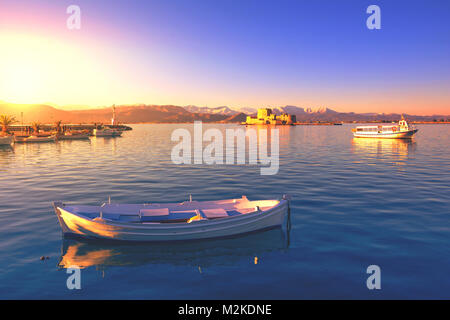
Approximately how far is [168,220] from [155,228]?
1794 millimetres

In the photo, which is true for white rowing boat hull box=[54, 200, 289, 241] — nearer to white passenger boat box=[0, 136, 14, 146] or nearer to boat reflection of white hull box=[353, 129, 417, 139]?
white passenger boat box=[0, 136, 14, 146]

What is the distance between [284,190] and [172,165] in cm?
2089

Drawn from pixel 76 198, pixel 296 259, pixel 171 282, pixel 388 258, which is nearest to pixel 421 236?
pixel 388 258

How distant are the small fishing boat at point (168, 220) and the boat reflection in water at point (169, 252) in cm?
41

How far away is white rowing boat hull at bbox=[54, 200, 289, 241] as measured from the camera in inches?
589

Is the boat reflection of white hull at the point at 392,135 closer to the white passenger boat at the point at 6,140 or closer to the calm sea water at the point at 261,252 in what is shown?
the calm sea water at the point at 261,252

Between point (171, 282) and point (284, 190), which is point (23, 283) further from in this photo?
point (284, 190)

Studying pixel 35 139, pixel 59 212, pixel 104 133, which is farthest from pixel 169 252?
pixel 104 133

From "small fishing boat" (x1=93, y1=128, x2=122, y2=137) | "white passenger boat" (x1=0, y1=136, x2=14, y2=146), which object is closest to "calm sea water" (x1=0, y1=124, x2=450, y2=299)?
"white passenger boat" (x1=0, y1=136, x2=14, y2=146)

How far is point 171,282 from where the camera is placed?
40.3 feet

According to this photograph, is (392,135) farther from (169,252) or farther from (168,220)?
(169,252)

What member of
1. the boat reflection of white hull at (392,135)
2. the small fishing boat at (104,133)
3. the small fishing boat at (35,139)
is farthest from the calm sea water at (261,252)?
the small fishing boat at (104,133)

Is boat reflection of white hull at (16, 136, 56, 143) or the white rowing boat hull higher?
boat reflection of white hull at (16, 136, 56, 143)

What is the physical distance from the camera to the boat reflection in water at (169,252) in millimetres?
14000
